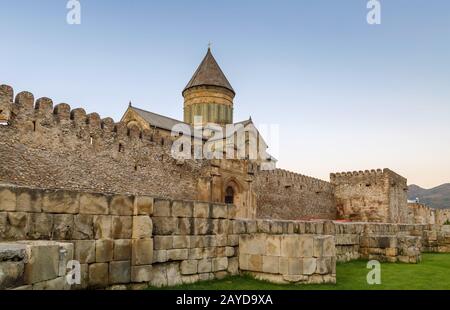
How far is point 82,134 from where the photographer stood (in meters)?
16.4

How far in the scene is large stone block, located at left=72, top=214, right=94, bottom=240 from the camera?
551 cm

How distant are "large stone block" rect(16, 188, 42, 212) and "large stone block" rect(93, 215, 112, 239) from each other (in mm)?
830

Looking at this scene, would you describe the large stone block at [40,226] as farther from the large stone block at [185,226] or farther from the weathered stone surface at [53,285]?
the large stone block at [185,226]

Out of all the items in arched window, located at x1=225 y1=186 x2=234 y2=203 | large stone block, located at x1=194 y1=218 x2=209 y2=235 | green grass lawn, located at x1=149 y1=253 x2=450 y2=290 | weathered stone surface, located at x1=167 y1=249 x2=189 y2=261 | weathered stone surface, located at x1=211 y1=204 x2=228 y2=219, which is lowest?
green grass lawn, located at x1=149 y1=253 x2=450 y2=290

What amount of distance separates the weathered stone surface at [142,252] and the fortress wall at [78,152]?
9.18m

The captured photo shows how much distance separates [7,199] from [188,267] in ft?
10.8

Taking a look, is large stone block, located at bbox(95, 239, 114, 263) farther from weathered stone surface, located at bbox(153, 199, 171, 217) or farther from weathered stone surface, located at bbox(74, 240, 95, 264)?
weathered stone surface, located at bbox(153, 199, 171, 217)

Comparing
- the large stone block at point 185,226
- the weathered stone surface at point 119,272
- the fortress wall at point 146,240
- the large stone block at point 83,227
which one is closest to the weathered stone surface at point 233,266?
the fortress wall at point 146,240

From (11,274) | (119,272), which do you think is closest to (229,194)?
(119,272)

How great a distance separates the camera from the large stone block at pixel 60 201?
5273 mm

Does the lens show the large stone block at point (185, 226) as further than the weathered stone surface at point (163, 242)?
Answer: Yes

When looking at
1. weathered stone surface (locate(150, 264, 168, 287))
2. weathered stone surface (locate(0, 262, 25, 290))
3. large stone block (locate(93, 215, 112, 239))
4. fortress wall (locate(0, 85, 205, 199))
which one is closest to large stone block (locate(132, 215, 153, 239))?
large stone block (locate(93, 215, 112, 239))

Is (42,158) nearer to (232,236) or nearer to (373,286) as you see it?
(232,236)
